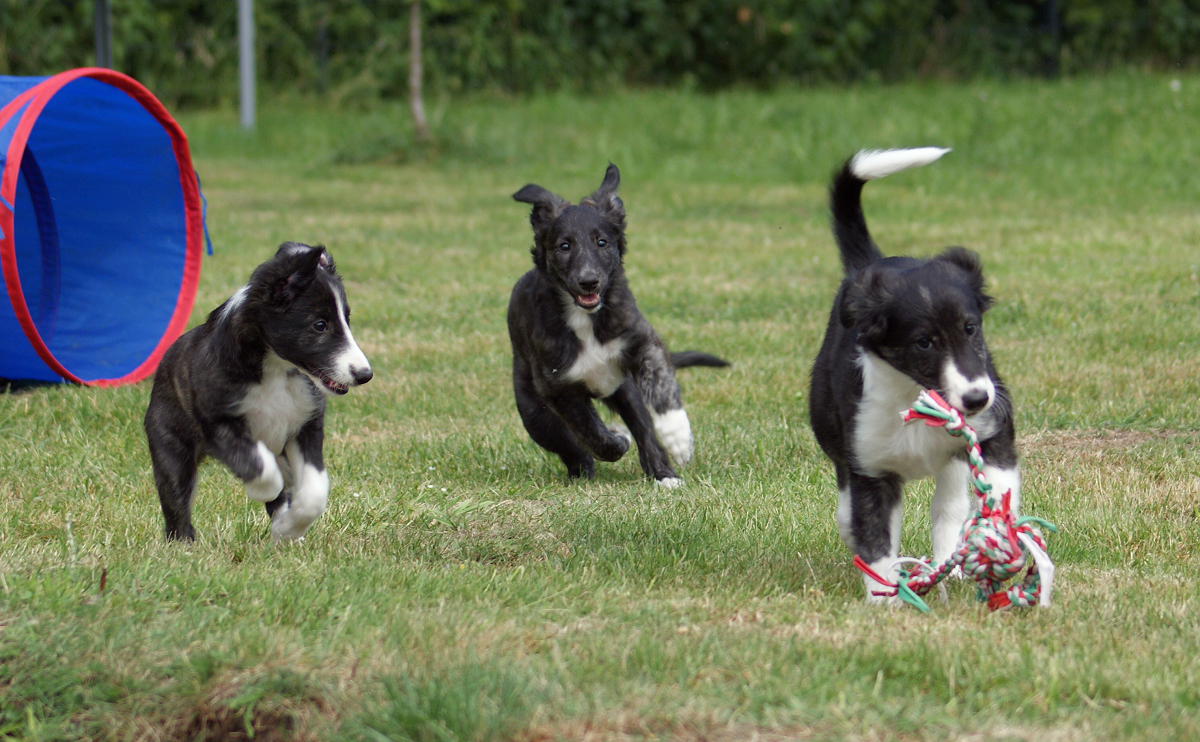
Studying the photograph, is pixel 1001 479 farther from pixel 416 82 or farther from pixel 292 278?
pixel 416 82

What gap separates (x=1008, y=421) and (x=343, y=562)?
75.1 inches

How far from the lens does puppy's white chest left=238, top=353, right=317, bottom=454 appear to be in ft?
12.6

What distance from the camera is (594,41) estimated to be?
22562 mm

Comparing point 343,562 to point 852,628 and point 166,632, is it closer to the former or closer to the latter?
point 166,632

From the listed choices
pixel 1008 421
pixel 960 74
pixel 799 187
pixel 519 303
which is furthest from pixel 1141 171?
pixel 1008 421

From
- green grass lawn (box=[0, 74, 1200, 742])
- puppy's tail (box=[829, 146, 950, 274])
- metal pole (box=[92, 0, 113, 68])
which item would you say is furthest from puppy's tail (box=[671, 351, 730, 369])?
metal pole (box=[92, 0, 113, 68])

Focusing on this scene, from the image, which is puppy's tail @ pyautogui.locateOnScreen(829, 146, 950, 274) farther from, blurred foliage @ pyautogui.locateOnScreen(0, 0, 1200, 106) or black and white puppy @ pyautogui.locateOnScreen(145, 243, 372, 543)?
blurred foliage @ pyautogui.locateOnScreen(0, 0, 1200, 106)

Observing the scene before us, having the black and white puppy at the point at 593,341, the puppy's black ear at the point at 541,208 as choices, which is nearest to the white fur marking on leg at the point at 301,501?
the black and white puppy at the point at 593,341

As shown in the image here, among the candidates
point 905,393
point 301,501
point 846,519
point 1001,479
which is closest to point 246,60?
point 301,501

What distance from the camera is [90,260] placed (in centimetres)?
709

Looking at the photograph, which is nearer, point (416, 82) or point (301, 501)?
point (301, 501)

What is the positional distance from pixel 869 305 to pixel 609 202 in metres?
2.12

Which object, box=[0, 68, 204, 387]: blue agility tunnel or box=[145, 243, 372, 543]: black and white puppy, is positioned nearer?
box=[145, 243, 372, 543]: black and white puppy

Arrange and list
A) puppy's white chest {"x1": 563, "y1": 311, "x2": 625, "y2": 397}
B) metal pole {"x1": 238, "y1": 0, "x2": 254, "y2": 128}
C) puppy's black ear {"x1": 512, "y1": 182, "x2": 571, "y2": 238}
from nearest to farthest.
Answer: puppy's white chest {"x1": 563, "y1": 311, "x2": 625, "y2": 397} → puppy's black ear {"x1": 512, "y1": 182, "x2": 571, "y2": 238} → metal pole {"x1": 238, "y1": 0, "x2": 254, "y2": 128}
